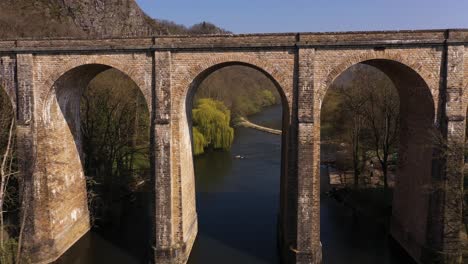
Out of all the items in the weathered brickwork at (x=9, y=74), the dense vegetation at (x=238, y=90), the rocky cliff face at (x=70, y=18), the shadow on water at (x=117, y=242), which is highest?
the rocky cliff face at (x=70, y=18)

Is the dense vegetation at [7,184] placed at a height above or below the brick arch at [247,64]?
below

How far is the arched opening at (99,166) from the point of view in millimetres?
13000

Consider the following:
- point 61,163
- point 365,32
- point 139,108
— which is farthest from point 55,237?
point 365,32

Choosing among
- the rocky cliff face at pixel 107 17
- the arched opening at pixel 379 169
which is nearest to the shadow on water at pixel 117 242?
the arched opening at pixel 379 169

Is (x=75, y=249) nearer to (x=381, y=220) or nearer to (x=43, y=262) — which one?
(x=43, y=262)

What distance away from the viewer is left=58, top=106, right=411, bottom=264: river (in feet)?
43.3

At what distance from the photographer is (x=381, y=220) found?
15.9 metres

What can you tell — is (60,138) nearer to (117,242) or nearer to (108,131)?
(117,242)

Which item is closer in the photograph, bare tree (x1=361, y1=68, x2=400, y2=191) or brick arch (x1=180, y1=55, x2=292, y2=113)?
brick arch (x1=180, y1=55, x2=292, y2=113)

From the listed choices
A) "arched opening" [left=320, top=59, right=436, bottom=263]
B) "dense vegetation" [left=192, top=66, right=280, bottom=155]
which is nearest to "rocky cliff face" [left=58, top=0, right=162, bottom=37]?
"dense vegetation" [left=192, top=66, right=280, bottom=155]

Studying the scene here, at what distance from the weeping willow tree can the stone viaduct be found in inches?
654

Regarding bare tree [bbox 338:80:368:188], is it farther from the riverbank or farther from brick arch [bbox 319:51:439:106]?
the riverbank

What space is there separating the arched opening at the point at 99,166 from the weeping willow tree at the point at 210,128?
6914 millimetres

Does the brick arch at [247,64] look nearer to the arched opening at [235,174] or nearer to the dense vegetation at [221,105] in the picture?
the arched opening at [235,174]
